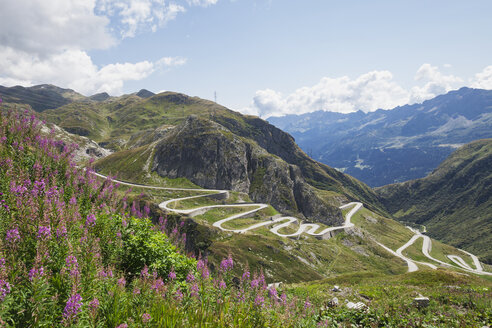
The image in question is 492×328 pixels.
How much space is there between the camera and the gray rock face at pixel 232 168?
500 ft

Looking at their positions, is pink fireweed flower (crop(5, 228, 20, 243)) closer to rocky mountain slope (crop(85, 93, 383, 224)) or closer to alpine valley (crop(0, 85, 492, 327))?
alpine valley (crop(0, 85, 492, 327))

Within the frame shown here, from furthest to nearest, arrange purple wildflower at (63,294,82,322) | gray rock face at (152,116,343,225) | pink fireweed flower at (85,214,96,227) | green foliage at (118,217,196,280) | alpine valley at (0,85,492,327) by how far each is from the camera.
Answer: gray rock face at (152,116,343,225) < green foliage at (118,217,196,280) < pink fireweed flower at (85,214,96,227) < alpine valley at (0,85,492,327) < purple wildflower at (63,294,82,322)

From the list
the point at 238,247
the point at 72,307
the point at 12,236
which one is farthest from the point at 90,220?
the point at 238,247

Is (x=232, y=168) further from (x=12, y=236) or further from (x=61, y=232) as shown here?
(x=12, y=236)

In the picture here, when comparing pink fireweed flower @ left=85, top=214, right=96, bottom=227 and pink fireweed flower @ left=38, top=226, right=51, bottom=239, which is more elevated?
pink fireweed flower @ left=38, top=226, right=51, bottom=239

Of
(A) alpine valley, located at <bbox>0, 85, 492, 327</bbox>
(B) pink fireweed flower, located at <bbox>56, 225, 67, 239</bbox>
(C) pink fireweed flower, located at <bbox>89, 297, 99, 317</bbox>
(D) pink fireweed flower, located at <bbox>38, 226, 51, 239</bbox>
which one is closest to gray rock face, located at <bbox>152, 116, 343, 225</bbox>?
(A) alpine valley, located at <bbox>0, 85, 492, 327</bbox>

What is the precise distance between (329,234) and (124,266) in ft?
435

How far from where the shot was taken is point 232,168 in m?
162

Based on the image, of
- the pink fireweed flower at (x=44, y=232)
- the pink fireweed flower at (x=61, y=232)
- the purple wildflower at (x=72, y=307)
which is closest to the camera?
the purple wildflower at (x=72, y=307)

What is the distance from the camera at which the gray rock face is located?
152250mm

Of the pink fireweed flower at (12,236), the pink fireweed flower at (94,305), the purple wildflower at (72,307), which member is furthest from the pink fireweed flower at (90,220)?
the purple wildflower at (72,307)

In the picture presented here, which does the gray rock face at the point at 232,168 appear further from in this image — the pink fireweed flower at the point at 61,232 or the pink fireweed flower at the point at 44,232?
the pink fireweed flower at the point at 44,232

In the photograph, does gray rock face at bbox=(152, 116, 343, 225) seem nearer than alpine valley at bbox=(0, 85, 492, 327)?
No


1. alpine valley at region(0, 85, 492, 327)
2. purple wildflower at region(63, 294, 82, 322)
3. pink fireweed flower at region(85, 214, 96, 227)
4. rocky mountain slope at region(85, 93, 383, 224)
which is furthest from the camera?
rocky mountain slope at region(85, 93, 383, 224)
